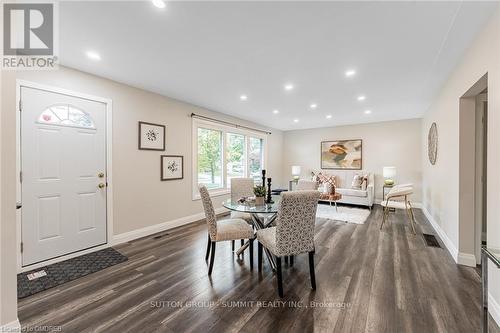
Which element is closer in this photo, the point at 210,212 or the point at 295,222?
the point at 295,222

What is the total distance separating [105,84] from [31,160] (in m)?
1.38

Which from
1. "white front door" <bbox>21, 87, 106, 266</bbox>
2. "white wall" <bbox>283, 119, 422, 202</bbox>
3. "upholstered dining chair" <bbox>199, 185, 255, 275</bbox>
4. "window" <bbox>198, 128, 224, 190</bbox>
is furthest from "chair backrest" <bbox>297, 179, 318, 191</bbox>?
"white wall" <bbox>283, 119, 422, 202</bbox>

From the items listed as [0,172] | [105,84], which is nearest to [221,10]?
[0,172]

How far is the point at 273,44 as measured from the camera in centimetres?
221

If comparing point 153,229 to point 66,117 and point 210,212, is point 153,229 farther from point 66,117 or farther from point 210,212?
point 66,117

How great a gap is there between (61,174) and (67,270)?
1.18 metres

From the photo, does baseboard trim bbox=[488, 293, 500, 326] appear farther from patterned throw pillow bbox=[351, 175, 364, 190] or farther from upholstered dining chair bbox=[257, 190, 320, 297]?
patterned throw pillow bbox=[351, 175, 364, 190]

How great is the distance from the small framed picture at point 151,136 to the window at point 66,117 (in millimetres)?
699

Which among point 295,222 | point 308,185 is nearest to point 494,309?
point 295,222

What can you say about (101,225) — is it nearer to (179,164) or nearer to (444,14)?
(179,164)

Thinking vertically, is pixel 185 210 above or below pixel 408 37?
below

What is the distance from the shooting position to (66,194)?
8.98ft

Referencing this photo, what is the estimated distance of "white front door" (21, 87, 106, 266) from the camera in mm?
2447

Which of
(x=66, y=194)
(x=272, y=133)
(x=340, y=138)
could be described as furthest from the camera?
(x=272, y=133)
